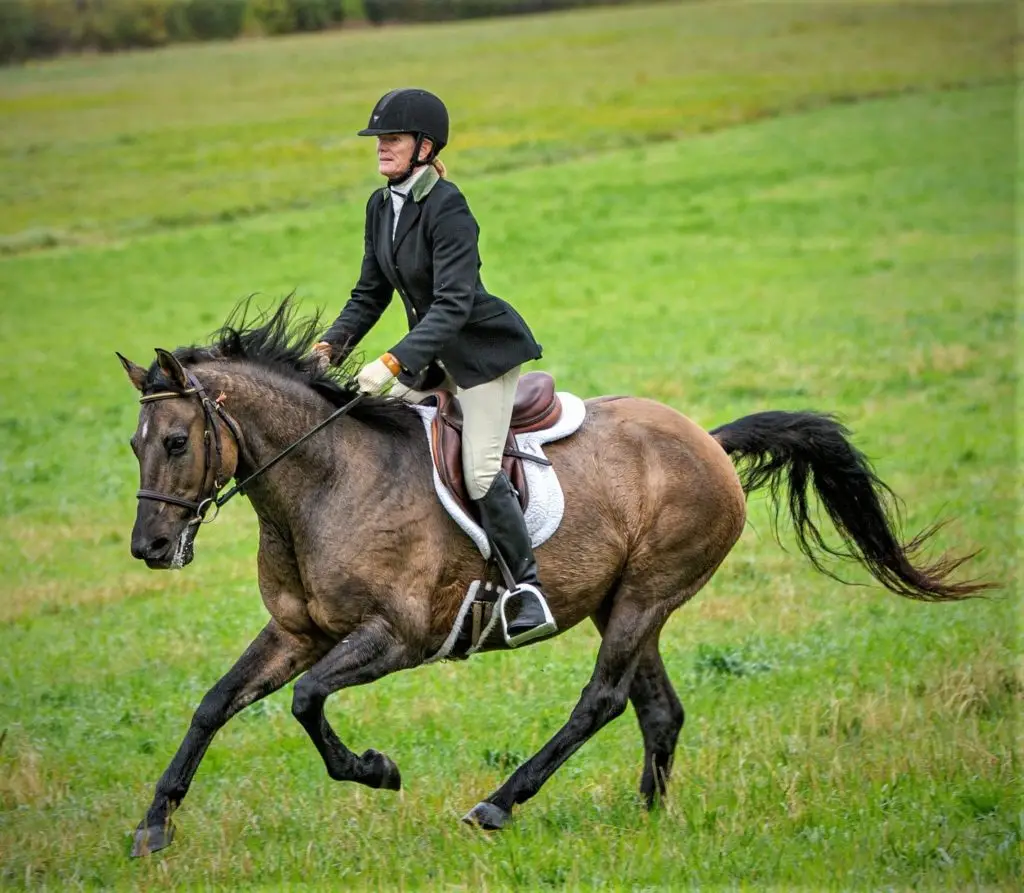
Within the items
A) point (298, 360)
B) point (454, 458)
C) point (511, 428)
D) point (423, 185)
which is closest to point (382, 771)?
point (454, 458)

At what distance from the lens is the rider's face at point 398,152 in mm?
7047

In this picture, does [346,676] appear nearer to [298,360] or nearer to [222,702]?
[222,702]

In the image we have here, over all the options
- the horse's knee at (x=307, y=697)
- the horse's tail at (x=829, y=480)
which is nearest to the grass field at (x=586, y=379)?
the horse's knee at (x=307, y=697)

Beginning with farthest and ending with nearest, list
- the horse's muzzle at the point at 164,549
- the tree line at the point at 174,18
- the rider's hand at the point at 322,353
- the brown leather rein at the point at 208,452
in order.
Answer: the tree line at the point at 174,18 → the rider's hand at the point at 322,353 → the brown leather rein at the point at 208,452 → the horse's muzzle at the point at 164,549

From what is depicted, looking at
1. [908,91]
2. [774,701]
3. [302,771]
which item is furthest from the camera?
[908,91]

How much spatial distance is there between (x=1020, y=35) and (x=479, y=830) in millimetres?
50738

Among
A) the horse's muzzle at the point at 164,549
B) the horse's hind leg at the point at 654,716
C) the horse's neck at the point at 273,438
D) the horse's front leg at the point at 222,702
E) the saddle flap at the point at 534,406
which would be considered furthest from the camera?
the horse's hind leg at the point at 654,716

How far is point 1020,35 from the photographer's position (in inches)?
2014

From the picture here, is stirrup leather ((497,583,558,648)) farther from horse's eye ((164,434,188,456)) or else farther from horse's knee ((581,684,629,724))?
horse's eye ((164,434,188,456))

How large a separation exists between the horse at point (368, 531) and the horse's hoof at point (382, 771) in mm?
13

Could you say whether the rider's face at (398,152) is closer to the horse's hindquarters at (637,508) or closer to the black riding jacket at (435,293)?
the black riding jacket at (435,293)

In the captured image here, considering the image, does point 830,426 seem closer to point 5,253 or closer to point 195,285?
point 195,285

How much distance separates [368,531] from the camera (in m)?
7.00

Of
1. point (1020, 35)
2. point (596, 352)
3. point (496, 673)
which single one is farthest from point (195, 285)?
point (1020, 35)
